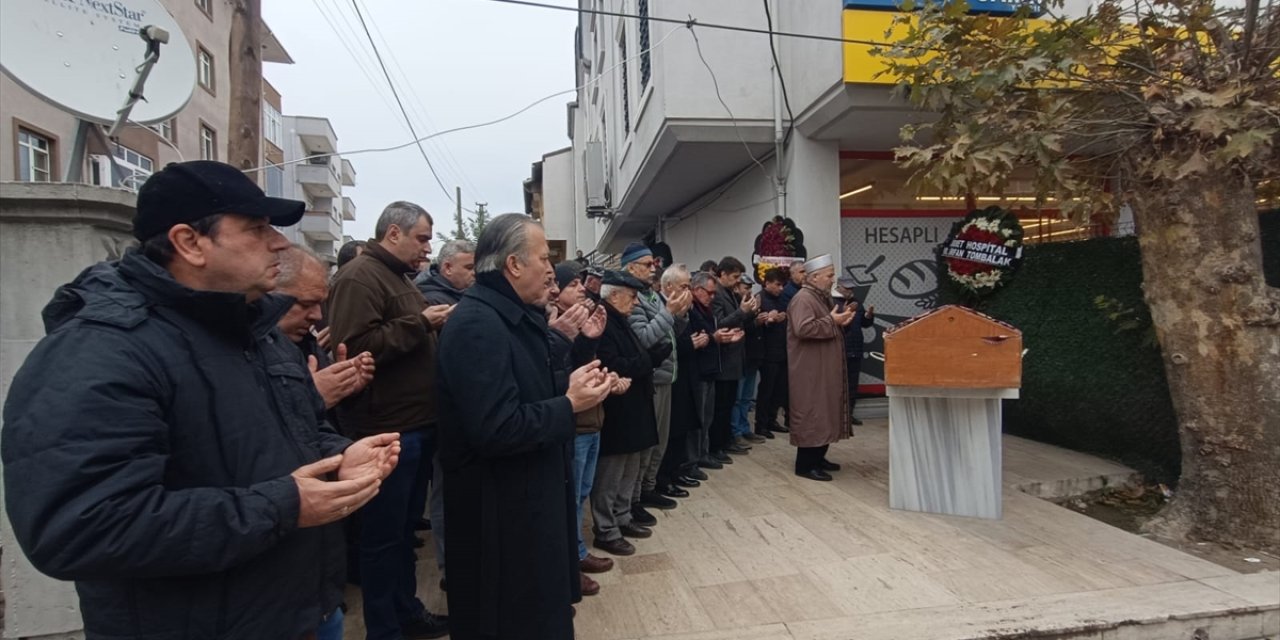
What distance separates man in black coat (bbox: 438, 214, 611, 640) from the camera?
2379 millimetres

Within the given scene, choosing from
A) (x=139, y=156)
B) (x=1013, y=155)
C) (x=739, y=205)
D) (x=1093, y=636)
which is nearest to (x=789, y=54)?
(x=739, y=205)

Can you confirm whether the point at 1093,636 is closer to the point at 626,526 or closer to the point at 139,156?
the point at 626,526

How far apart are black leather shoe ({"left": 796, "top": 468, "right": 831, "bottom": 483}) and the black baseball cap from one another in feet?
16.9

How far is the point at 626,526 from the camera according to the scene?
4590mm

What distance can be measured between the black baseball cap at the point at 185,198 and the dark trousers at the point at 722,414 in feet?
16.9

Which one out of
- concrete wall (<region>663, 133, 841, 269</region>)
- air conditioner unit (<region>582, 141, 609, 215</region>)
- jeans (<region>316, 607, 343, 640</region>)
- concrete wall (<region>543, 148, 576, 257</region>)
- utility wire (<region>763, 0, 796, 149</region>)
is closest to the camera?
jeans (<region>316, 607, 343, 640</region>)

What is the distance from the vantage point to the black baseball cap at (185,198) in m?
1.53

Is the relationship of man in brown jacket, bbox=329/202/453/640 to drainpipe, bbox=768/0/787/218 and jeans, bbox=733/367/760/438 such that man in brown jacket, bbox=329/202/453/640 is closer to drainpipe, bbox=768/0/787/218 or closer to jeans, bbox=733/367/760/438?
jeans, bbox=733/367/760/438

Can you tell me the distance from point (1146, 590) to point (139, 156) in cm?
2034

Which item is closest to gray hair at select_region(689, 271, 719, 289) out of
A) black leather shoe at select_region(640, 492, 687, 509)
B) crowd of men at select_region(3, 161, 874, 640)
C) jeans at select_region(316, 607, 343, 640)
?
crowd of men at select_region(3, 161, 874, 640)

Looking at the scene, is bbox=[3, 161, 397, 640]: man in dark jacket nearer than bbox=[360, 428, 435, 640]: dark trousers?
Yes

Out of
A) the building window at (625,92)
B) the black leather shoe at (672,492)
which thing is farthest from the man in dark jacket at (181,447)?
the building window at (625,92)

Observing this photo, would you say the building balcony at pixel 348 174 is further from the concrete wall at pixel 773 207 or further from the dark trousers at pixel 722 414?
the dark trousers at pixel 722 414

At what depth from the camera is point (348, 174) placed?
4475cm
